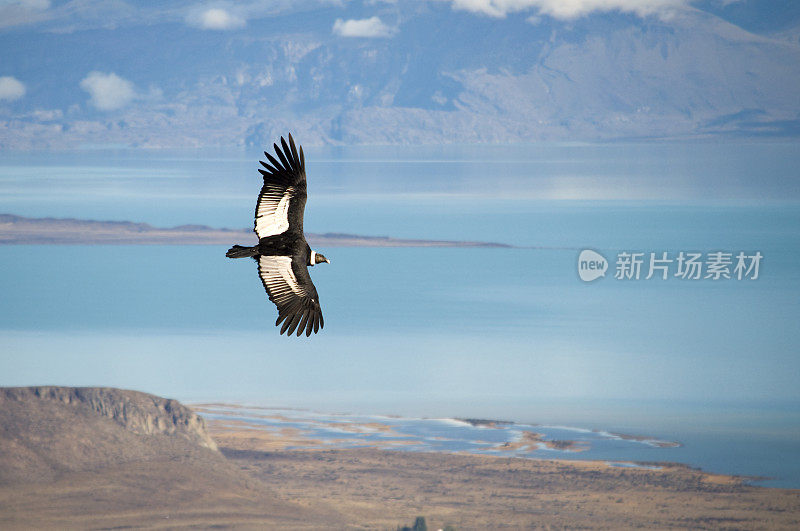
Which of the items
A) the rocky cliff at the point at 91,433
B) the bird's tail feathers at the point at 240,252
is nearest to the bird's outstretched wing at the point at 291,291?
the bird's tail feathers at the point at 240,252

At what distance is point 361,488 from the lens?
196000mm

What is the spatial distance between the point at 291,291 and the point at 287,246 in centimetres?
86

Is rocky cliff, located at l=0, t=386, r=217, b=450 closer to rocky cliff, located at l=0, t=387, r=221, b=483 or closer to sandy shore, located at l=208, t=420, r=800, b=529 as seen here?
rocky cliff, located at l=0, t=387, r=221, b=483

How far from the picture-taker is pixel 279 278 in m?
20.4

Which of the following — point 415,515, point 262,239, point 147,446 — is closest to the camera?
point 262,239

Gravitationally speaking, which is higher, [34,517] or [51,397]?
[51,397]

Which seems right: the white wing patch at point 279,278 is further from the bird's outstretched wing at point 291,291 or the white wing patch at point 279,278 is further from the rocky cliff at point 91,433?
the rocky cliff at point 91,433

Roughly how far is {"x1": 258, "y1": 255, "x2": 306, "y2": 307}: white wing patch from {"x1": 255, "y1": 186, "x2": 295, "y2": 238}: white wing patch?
0.44 metres

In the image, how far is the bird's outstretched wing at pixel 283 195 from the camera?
2034 centimetres

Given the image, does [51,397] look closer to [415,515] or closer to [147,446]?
[147,446]

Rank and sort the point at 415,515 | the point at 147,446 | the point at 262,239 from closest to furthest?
the point at 262,239, the point at 415,515, the point at 147,446

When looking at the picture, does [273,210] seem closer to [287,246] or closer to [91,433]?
[287,246]

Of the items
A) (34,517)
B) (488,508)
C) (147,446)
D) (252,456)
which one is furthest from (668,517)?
(34,517)

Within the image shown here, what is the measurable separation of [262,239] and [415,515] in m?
158
